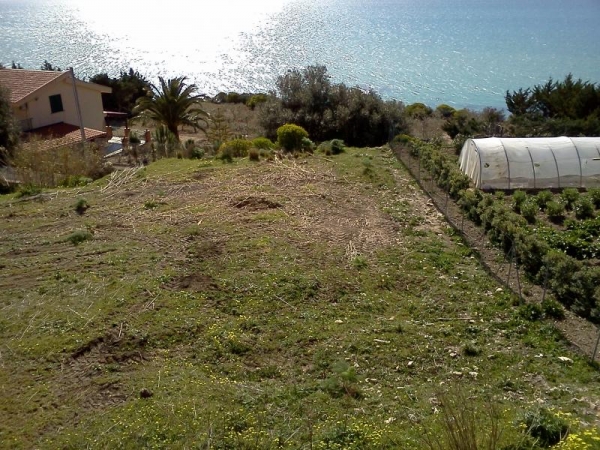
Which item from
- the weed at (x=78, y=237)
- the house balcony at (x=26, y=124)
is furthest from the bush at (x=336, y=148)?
the house balcony at (x=26, y=124)

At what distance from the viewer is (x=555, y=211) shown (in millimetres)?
17156

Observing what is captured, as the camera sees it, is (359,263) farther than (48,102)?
No

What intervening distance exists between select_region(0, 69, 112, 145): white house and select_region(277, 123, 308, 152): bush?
1392cm

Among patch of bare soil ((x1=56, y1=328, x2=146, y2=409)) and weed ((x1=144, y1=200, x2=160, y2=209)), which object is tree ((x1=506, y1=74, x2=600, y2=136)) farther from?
patch of bare soil ((x1=56, y1=328, x2=146, y2=409))

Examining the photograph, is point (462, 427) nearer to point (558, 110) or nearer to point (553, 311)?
point (553, 311)

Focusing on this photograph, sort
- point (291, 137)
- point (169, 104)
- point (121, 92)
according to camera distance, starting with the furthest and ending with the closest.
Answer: point (121, 92)
point (169, 104)
point (291, 137)

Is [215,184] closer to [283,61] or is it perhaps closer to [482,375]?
[482,375]

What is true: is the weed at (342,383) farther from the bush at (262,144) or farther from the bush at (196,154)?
the bush at (196,154)

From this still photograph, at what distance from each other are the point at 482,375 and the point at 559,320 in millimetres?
2870

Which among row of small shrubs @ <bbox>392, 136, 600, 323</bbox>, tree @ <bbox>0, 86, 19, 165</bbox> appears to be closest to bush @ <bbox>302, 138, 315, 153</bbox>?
row of small shrubs @ <bbox>392, 136, 600, 323</bbox>

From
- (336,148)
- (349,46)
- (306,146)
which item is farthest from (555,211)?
(349,46)

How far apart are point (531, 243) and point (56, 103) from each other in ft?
103

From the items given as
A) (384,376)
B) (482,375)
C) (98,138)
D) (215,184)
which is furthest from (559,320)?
(98,138)

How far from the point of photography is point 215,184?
65.1ft
